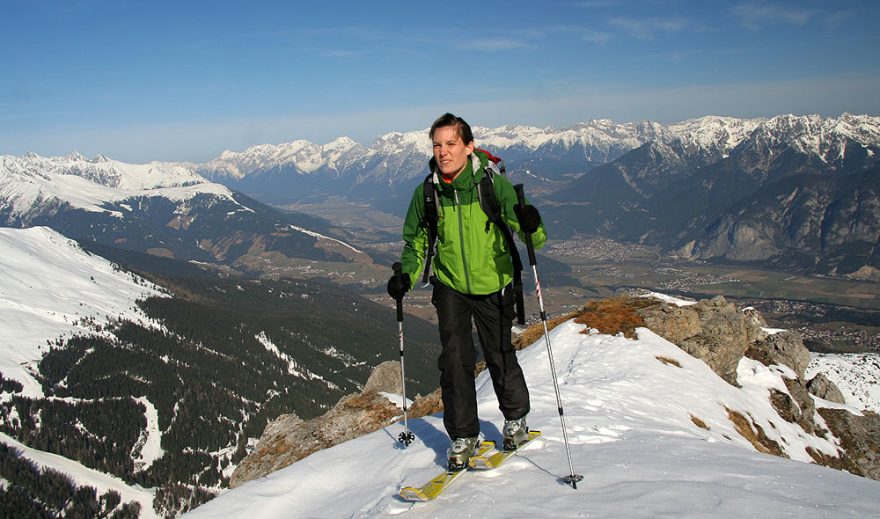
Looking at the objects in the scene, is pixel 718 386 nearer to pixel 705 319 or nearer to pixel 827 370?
pixel 705 319

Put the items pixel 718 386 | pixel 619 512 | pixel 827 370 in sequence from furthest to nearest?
pixel 827 370 → pixel 718 386 → pixel 619 512

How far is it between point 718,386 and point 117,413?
217m

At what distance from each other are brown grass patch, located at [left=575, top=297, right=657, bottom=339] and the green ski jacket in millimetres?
16126

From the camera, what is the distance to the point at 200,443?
605 feet

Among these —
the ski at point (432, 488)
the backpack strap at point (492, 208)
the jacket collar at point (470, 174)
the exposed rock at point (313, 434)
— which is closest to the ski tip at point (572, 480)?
the ski at point (432, 488)

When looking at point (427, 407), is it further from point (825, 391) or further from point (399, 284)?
point (825, 391)

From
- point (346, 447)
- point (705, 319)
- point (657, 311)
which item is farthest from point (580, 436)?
point (705, 319)

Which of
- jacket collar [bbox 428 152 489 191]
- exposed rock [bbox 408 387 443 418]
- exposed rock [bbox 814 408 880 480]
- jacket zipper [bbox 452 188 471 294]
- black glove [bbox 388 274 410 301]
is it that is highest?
jacket collar [bbox 428 152 489 191]

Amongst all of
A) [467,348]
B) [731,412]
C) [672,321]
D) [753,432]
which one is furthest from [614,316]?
[467,348]

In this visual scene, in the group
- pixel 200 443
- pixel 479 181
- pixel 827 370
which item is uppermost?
pixel 479 181

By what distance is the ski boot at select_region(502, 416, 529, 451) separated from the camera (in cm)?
906

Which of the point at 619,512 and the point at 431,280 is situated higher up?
the point at 431,280

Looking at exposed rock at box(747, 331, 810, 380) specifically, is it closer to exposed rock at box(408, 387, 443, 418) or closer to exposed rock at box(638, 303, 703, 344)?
exposed rock at box(638, 303, 703, 344)

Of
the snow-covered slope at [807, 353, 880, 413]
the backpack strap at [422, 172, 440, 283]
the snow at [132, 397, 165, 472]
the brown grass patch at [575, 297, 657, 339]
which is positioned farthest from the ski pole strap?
the snow at [132, 397, 165, 472]
